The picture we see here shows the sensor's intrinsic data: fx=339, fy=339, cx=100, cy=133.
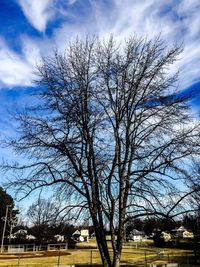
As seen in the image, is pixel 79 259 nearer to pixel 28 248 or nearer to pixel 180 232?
pixel 180 232

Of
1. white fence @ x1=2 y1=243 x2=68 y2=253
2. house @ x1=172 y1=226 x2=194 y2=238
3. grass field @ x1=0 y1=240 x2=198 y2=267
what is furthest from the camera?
white fence @ x1=2 y1=243 x2=68 y2=253

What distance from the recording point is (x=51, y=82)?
1189 centimetres

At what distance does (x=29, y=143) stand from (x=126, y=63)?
4212 mm

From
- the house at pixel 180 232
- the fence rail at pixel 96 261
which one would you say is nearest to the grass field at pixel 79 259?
the fence rail at pixel 96 261

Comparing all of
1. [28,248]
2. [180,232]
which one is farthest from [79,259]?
[28,248]

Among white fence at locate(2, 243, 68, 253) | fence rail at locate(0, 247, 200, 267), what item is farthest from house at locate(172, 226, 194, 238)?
white fence at locate(2, 243, 68, 253)

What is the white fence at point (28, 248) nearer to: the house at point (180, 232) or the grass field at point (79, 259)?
the grass field at point (79, 259)

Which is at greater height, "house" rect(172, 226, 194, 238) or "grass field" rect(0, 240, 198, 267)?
"house" rect(172, 226, 194, 238)

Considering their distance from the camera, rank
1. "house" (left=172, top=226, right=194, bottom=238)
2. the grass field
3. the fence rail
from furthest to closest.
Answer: the grass field < the fence rail < "house" (left=172, top=226, right=194, bottom=238)

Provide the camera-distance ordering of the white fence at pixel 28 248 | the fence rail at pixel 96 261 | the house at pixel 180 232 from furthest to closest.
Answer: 1. the white fence at pixel 28 248
2. the fence rail at pixel 96 261
3. the house at pixel 180 232

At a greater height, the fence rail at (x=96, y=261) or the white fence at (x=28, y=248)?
the white fence at (x=28, y=248)

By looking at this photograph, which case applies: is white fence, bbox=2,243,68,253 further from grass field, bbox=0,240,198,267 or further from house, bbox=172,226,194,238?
house, bbox=172,226,194,238

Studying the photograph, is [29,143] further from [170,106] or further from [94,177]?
[170,106]

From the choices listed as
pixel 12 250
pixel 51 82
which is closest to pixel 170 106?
pixel 51 82
